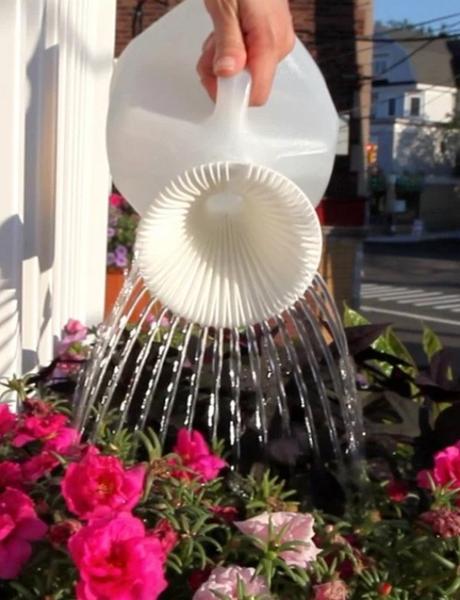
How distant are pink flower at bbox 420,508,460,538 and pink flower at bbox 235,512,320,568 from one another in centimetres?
14

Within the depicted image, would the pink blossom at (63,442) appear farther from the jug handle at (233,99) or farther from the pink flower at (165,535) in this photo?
the jug handle at (233,99)

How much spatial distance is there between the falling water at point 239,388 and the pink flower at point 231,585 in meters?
0.31

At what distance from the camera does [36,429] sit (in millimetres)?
1436

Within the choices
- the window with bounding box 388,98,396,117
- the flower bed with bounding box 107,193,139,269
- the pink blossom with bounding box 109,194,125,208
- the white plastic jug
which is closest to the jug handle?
the white plastic jug

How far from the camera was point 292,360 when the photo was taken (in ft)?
5.61

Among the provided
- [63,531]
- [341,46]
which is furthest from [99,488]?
[341,46]

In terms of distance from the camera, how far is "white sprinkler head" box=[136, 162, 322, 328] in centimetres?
145

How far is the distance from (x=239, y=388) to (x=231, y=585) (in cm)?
50

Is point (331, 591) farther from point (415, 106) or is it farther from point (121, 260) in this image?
point (415, 106)

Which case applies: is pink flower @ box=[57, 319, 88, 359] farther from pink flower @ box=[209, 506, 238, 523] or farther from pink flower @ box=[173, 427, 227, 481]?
pink flower @ box=[209, 506, 238, 523]

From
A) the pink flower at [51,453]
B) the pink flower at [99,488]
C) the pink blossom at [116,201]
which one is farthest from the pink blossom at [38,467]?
the pink blossom at [116,201]

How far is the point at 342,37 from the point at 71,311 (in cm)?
1110

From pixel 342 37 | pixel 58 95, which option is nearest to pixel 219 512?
pixel 58 95

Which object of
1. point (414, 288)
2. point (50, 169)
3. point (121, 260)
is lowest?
point (414, 288)
